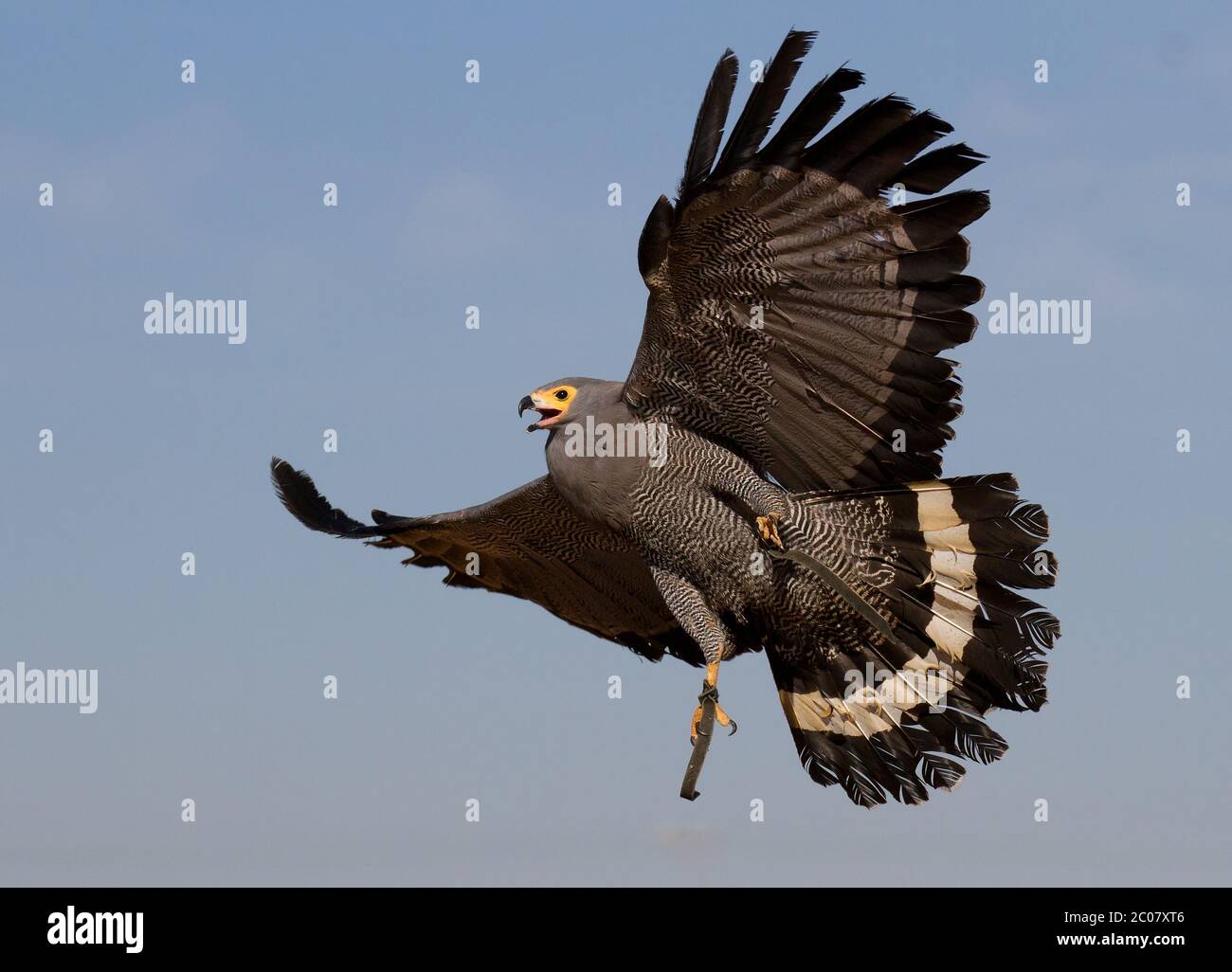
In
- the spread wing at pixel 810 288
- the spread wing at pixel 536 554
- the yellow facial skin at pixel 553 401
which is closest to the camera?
the spread wing at pixel 810 288

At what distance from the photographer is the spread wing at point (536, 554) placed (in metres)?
12.2

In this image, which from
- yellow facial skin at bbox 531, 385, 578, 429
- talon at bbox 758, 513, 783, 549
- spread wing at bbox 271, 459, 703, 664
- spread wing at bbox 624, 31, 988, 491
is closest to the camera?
spread wing at bbox 624, 31, 988, 491

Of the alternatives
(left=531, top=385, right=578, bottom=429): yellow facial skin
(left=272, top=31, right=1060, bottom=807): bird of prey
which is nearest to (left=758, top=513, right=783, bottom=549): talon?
(left=272, top=31, right=1060, bottom=807): bird of prey

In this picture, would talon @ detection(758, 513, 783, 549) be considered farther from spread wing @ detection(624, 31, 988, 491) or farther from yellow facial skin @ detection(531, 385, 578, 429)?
yellow facial skin @ detection(531, 385, 578, 429)

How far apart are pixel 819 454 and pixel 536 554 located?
291 centimetres

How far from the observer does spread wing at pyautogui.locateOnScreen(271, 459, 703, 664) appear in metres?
12.2

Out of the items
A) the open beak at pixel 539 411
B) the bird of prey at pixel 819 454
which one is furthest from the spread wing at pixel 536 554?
the open beak at pixel 539 411

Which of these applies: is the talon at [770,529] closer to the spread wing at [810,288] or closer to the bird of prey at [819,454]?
the bird of prey at [819,454]

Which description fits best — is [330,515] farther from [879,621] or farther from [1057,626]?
[1057,626]

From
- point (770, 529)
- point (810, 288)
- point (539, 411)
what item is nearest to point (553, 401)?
point (539, 411)

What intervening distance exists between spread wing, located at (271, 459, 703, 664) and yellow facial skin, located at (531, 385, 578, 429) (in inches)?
Answer: 43.8

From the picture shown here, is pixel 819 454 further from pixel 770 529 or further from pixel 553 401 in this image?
pixel 553 401

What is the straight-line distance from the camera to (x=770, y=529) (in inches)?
418
